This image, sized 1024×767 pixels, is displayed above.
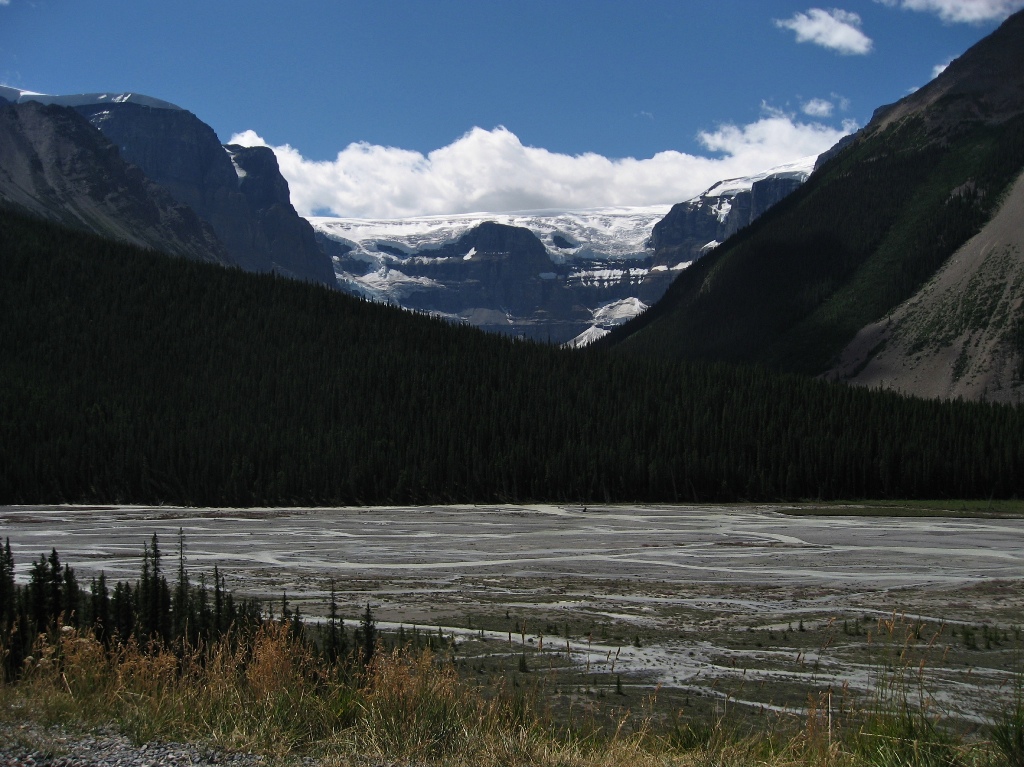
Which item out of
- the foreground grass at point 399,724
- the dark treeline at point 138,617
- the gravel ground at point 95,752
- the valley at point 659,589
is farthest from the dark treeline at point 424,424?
the gravel ground at point 95,752

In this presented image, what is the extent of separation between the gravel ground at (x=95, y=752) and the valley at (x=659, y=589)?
7320 millimetres

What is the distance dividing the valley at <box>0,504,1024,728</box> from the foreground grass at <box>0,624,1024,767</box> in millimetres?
1825

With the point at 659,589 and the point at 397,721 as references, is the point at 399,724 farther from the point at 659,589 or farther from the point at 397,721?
the point at 659,589

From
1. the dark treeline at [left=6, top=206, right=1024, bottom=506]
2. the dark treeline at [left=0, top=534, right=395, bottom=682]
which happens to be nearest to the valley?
the dark treeline at [left=0, top=534, right=395, bottom=682]

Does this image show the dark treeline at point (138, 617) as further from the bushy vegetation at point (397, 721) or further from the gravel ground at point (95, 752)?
the gravel ground at point (95, 752)

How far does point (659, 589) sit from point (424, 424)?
99.5 m

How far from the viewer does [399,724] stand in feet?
46.3

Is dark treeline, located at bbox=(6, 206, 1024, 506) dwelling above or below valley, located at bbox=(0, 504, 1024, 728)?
above

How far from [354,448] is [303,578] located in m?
82.5

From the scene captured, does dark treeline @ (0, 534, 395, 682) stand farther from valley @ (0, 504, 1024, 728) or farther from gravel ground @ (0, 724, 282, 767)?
gravel ground @ (0, 724, 282, 767)

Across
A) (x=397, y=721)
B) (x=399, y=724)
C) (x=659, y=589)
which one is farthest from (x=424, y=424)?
(x=399, y=724)

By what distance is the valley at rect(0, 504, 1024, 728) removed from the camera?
23.8 m

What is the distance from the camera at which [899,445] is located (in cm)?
12319

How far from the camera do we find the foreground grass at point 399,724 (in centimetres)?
1277
